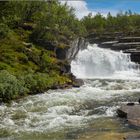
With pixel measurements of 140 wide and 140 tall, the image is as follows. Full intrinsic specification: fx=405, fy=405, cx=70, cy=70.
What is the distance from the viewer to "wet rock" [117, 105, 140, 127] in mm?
23434

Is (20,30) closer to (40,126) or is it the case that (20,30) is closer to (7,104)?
(7,104)

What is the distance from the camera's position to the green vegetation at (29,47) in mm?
33938

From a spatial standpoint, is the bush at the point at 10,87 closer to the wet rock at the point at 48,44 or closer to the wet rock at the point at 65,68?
the wet rock at the point at 65,68

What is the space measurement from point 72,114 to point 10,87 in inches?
261

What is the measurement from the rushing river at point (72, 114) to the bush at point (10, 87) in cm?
81

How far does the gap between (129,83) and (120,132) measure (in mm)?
22493

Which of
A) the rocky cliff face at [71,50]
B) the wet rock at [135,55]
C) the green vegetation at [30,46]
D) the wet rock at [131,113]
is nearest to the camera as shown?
the wet rock at [131,113]

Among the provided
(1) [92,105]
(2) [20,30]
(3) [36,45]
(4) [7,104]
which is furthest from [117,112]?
(2) [20,30]

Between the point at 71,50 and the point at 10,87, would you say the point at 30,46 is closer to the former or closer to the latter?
the point at 71,50

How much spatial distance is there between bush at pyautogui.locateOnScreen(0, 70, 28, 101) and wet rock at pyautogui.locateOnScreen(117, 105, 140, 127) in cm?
924

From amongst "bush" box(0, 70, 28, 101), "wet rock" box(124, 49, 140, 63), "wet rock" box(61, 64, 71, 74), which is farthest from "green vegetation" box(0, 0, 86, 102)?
"wet rock" box(124, 49, 140, 63)

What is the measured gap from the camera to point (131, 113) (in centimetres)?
2489

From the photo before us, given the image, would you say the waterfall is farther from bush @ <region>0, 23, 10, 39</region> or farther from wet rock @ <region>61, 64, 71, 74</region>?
bush @ <region>0, 23, 10, 39</region>

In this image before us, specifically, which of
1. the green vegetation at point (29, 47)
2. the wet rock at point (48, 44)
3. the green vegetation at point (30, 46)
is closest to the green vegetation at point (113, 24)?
the green vegetation at point (30, 46)
